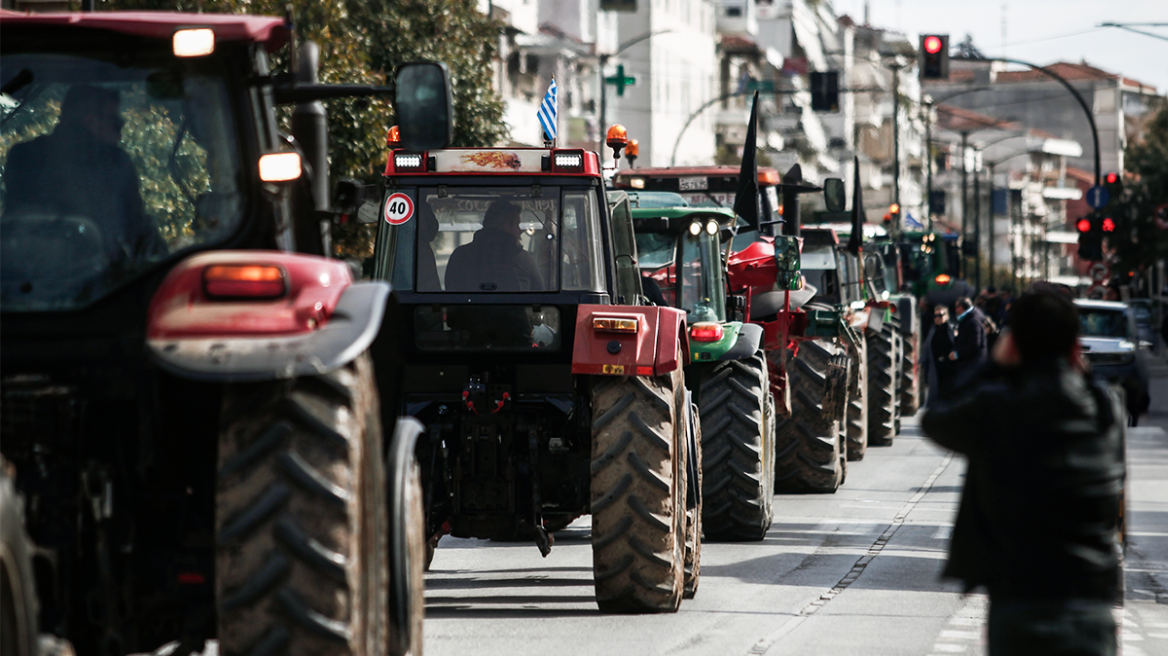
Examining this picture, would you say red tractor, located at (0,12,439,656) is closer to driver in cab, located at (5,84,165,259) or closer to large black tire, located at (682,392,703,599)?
driver in cab, located at (5,84,165,259)

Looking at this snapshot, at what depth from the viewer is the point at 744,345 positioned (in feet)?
40.3

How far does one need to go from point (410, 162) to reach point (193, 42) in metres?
4.26

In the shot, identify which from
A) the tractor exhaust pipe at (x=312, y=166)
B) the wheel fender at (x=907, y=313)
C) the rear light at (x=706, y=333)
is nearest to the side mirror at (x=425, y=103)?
the tractor exhaust pipe at (x=312, y=166)

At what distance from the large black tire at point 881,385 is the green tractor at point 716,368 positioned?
8.42 m

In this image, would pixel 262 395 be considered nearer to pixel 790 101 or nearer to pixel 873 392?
pixel 873 392

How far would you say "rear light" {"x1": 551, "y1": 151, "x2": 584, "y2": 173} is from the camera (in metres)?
9.29

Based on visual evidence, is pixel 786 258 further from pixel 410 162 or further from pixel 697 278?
pixel 410 162

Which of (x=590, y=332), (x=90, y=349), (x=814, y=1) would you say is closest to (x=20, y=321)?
(x=90, y=349)

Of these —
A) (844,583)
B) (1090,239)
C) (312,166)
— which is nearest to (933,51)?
(1090,239)

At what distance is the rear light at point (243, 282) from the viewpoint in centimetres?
472

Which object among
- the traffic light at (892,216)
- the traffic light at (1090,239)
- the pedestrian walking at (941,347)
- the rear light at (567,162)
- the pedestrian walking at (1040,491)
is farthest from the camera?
the traffic light at (1090,239)

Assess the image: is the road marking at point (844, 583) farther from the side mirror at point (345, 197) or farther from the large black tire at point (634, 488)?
the side mirror at point (345, 197)

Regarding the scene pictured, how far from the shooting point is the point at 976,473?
4.88 m

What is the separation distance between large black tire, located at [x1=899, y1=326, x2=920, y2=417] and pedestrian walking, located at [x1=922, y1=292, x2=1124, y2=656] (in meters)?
20.6
